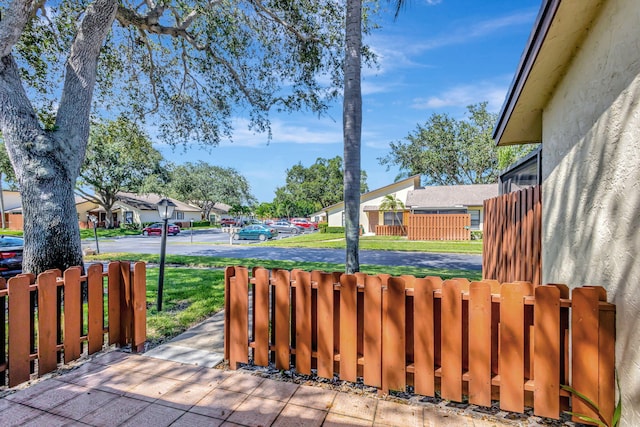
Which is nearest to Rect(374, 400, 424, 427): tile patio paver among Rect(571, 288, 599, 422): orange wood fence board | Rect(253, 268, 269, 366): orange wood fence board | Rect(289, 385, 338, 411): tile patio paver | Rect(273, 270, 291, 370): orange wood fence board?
Rect(289, 385, 338, 411): tile patio paver

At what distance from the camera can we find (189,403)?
2.66 metres

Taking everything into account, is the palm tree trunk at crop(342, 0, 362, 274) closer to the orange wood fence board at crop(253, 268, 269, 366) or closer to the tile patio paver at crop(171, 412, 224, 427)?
the orange wood fence board at crop(253, 268, 269, 366)

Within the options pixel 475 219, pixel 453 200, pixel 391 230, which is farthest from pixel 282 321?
pixel 453 200

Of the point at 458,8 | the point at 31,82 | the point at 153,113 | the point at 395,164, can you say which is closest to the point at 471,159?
the point at 395,164

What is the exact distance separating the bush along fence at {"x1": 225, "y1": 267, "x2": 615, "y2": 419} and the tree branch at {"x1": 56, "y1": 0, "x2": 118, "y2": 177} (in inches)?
172

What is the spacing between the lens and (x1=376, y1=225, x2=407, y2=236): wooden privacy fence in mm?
27719

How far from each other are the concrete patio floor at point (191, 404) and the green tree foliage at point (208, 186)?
169 feet

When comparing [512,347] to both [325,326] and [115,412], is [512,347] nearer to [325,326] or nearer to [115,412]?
[325,326]

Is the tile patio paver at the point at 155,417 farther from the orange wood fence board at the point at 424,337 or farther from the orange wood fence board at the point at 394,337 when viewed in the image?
the orange wood fence board at the point at 424,337

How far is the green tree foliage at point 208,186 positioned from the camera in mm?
52062

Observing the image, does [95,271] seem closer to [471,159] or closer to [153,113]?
[153,113]

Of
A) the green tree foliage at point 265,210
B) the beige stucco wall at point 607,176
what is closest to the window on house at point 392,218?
the beige stucco wall at point 607,176

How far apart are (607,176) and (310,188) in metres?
52.8

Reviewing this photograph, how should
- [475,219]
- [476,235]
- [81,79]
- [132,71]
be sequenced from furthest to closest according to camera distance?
[475,219] < [476,235] < [132,71] < [81,79]
